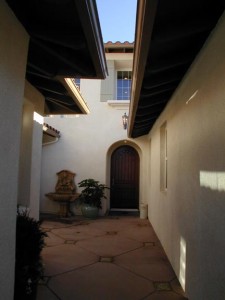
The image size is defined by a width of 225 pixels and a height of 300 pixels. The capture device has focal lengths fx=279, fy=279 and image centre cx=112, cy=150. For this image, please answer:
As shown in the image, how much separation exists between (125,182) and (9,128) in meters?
8.81

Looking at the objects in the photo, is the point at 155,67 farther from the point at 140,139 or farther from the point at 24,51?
the point at 140,139

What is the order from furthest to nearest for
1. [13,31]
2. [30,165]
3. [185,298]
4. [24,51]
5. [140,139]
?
[140,139]
[30,165]
[185,298]
[24,51]
[13,31]

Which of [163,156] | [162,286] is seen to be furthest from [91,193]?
[162,286]

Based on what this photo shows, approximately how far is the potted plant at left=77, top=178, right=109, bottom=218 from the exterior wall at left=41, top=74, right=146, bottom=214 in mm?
499

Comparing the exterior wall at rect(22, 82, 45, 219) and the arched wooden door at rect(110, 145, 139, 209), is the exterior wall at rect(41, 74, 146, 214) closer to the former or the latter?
the arched wooden door at rect(110, 145, 139, 209)

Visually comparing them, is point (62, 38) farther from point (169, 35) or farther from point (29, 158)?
point (29, 158)

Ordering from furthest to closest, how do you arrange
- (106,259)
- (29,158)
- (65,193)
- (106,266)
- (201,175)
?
(65,193) < (106,259) < (106,266) < (29,158) < (201,175)

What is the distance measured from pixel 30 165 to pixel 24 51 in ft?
7.11

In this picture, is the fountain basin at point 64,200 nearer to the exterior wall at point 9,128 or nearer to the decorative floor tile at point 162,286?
the decorative floor tile at point 162,286

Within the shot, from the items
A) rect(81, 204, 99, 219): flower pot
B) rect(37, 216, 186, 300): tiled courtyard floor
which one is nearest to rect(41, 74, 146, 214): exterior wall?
rect(81, 204, 99, 219): flower pot

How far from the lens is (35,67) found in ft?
11.3

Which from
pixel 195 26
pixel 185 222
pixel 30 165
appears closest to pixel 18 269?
pixel 30 165

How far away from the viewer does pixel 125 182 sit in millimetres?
10953

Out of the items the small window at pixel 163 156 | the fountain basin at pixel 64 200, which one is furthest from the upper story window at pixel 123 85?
the small window at pixel 163 156
